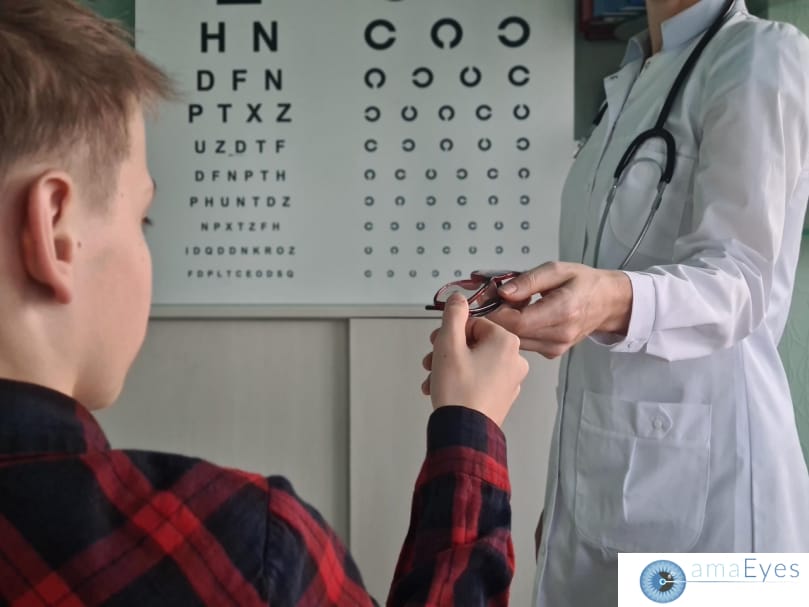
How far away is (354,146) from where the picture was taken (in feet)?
5.86

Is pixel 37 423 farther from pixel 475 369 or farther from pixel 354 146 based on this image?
pixel 354 146

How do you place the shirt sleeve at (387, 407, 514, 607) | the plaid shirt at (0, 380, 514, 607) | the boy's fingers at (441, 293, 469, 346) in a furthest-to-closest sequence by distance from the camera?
the boy's fingers at (441, 293, 469, 346)
the shirt sleeve at (387, 407, 514, 607)
the plaid shirt at (0, 380, 514, 607)

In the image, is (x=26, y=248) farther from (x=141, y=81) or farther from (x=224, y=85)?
(x=224, y=85)

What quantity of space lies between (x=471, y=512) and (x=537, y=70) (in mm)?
1440

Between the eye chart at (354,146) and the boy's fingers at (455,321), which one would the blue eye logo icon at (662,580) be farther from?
the eye chart at (354,146)

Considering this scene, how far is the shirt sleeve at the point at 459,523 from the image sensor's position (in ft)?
1.65

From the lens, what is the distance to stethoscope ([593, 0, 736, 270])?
0.99 meters

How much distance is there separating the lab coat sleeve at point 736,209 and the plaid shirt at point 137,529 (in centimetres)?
55

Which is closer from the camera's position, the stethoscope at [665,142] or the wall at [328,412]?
the stethoscope at [665,142]

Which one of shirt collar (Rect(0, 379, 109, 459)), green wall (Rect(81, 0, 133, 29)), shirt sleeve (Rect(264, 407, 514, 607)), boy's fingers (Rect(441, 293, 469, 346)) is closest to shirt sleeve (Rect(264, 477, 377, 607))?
shirt sleeve (Rect(264, 407, 514, 607))

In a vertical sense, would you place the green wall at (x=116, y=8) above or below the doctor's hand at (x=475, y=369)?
above

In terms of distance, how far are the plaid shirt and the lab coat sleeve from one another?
1.79ft

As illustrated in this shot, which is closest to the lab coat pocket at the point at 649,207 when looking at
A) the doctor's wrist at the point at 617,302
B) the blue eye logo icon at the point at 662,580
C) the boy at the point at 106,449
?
the doctor's wrist at the point at 617,302

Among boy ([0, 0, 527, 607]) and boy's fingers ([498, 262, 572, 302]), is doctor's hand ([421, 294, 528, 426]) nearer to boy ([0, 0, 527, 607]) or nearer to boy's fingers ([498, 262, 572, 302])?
boy ([0, 0, 527, 607])
